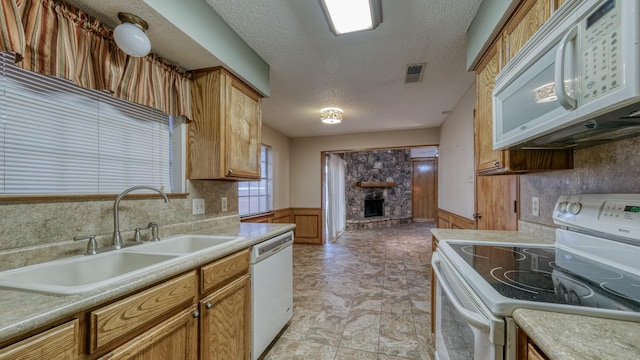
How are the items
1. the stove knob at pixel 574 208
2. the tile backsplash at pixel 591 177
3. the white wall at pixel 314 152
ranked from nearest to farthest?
the tile backsplash at pixel 591 177 → the stove knob at pixel 574 208 → the white wall at pixel 314 152

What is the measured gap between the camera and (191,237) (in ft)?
5.56

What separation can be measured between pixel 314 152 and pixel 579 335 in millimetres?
4993

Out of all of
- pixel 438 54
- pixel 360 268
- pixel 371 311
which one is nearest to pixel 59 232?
pixel 371 311

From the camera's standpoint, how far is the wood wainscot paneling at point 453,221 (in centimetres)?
303

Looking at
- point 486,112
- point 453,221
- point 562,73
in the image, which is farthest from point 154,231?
point 453,221

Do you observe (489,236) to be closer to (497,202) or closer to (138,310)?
(497,202)

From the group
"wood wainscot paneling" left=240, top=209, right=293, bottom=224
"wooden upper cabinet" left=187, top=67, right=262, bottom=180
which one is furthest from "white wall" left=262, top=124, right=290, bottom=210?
"wooden upper cabinet" left=187, top=67, right=262, bottom=180

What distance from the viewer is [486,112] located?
Result: 1.60 metres

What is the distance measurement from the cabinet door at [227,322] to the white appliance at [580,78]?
1.62m

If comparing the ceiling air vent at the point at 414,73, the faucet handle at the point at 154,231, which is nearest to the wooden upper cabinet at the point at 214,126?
the faucet handle at the point at 154,231

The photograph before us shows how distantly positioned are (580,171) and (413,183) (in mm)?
7498

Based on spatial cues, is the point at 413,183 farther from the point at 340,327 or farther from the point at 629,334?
the point at 629,334

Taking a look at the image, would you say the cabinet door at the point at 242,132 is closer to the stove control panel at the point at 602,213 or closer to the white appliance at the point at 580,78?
the white appliance at the point at 580,78

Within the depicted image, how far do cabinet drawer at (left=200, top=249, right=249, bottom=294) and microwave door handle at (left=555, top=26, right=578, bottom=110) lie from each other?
1.54 meters
